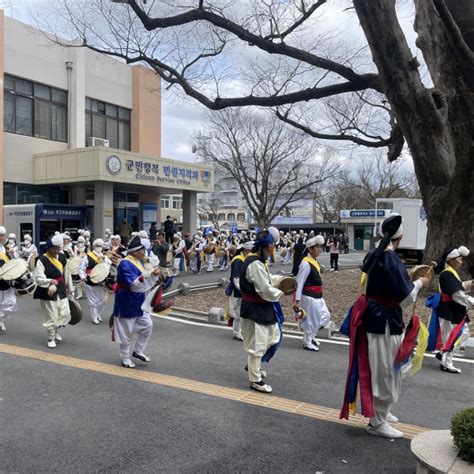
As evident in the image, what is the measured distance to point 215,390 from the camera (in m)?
6.02

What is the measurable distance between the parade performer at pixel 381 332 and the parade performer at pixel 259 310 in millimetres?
1458

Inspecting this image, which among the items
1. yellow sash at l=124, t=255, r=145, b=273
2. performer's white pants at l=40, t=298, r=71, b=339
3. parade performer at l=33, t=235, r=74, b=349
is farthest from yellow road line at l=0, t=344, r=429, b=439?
yellow sash at l=124, t=255, r=145, b=273

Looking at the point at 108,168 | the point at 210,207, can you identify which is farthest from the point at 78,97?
the point at 210,207

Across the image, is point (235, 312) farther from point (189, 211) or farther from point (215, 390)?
point (189, 211)

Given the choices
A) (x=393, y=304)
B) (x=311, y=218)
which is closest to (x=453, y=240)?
(x=393, y=304)

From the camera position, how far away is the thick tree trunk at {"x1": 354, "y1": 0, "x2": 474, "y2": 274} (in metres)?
10.2

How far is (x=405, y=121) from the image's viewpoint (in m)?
11.2

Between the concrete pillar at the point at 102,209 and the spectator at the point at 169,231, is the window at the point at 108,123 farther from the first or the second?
the spectator at the point at 169,231

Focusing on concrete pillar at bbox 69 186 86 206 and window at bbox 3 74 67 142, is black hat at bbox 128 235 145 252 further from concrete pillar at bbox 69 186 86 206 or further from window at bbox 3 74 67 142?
concrete pillar at bbox 69 186 86 206

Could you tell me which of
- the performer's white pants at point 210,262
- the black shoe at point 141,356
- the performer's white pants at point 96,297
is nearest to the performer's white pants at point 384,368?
the black shoe at point 141,356

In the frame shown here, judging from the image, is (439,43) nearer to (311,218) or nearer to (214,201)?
(214,201)

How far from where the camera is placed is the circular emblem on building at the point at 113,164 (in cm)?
2419

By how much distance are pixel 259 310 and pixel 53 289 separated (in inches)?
150

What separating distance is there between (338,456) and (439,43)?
1114cm
